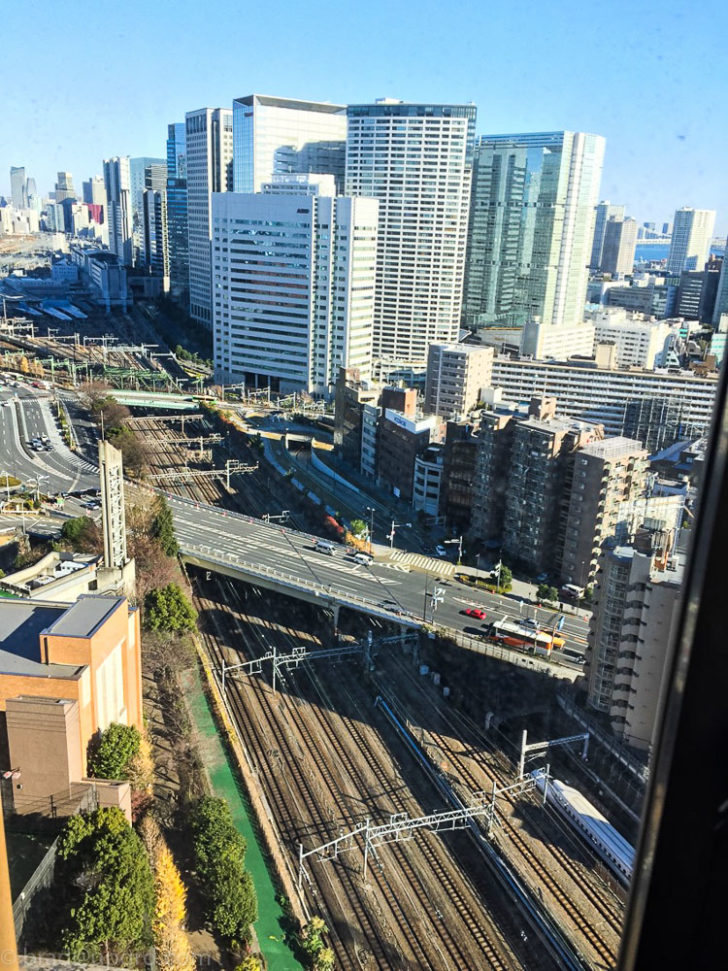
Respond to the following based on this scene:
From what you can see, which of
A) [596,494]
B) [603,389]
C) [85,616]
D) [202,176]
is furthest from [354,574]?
[202,176]

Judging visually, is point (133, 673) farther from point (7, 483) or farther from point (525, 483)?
point (7, 483)

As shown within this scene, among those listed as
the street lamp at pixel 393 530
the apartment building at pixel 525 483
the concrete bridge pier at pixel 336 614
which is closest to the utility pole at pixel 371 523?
the street lamp at pixel 393 530

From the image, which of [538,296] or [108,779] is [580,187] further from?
[108,779]

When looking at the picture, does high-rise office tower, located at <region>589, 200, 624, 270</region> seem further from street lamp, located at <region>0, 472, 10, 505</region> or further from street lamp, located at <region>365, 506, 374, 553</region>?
street lamp, located at <region>0, 472, 10, 505</region>

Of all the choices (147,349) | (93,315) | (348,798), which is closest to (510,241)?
(147,349)

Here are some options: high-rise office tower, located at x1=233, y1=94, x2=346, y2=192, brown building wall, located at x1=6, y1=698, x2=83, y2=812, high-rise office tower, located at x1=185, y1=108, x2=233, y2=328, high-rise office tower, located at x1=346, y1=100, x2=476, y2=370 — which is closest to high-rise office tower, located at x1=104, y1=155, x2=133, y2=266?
high-rise office tower, located at x1=185, y1=108, x2=233, y2=328

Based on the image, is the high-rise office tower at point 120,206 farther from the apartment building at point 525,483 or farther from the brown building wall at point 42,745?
the brown building wall at point 42,745
